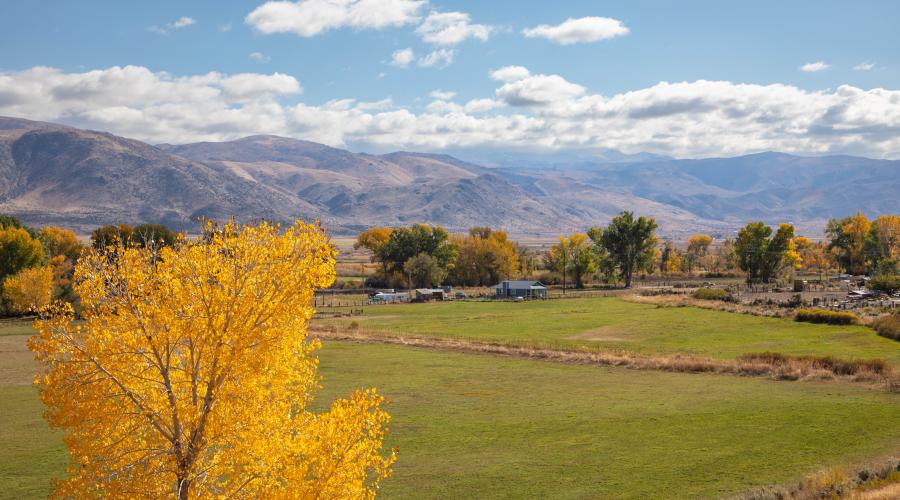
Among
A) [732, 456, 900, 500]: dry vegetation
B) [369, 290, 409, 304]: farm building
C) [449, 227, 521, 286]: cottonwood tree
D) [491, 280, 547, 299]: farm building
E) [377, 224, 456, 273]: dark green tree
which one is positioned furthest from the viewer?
[449, 227, 521, 286]: cottonwood tree

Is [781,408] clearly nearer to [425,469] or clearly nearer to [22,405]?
[425,469]

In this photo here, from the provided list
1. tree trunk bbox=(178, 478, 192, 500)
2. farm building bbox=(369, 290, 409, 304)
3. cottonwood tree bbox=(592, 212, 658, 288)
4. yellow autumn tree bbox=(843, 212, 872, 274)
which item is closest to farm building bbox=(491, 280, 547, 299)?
farm building bbox=(369, 290, 409, 304)

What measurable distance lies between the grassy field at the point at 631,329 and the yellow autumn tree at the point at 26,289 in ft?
133

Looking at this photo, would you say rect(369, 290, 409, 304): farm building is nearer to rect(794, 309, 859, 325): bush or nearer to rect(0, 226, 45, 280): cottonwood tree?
rect(0, 226, 45, 280): cottonwood tree

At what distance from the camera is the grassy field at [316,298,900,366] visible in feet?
192

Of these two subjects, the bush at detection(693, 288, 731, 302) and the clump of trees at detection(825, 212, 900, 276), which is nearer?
the bush at detection(693, 288, 731, 302)

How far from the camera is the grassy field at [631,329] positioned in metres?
58.5

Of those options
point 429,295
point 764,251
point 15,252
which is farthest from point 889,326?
point 15,252

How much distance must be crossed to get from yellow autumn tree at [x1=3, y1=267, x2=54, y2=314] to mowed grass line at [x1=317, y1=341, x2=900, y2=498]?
64.3 m

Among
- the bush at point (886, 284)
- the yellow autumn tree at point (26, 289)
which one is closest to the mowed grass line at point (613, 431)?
the yellow autumn tree at point (26, 289)

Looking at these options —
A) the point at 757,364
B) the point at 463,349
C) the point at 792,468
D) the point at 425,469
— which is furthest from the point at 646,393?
the point at 463,349

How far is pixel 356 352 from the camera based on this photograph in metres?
61.8

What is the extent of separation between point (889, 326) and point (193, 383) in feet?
215

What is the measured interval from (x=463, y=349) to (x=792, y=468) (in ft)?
126
